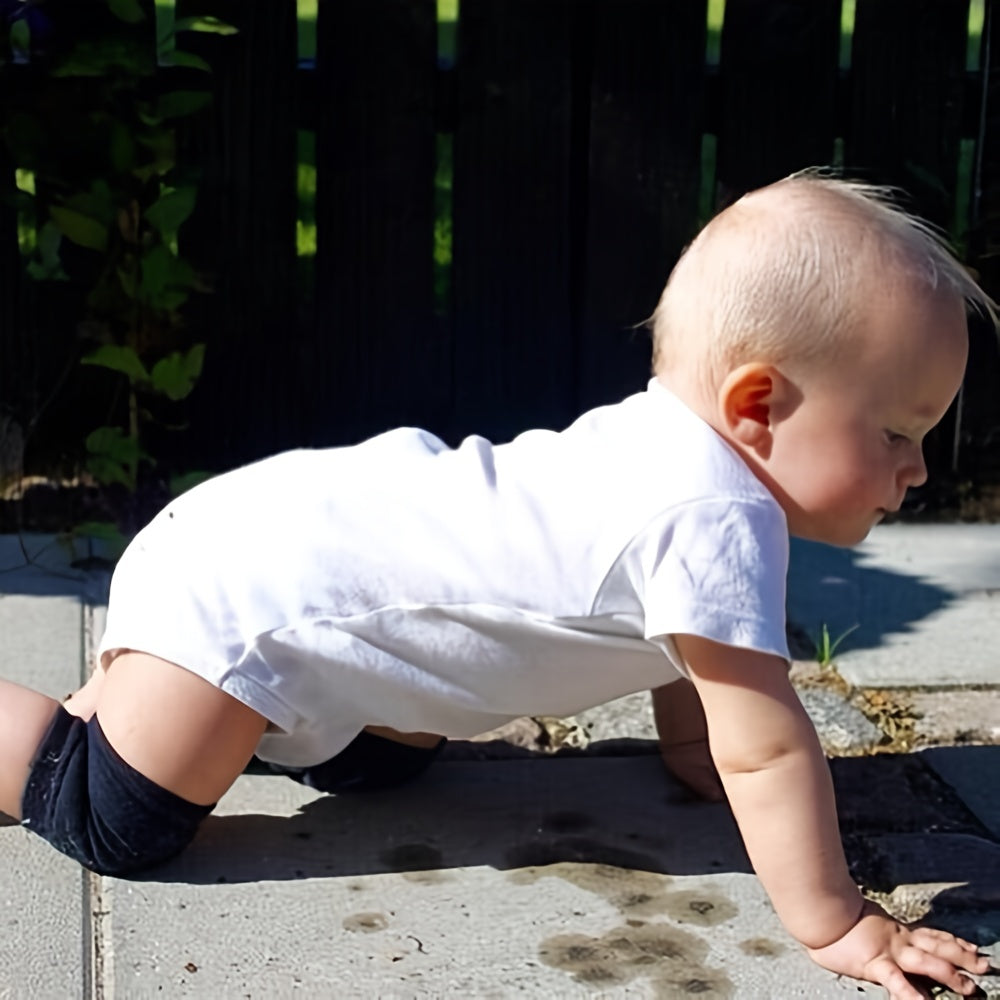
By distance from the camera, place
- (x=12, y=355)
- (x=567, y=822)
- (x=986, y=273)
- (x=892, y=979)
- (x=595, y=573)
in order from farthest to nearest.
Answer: (x=986, y=273), (x=12, y=355), (x=567, y=822), (x=595, y=573), (x=892, y=979)

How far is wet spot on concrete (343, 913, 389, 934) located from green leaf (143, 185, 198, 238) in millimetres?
1715

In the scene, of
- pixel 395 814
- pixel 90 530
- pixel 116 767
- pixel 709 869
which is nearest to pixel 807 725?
pixel 709 869

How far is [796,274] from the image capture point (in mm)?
1703

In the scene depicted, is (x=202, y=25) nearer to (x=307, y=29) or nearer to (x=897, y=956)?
(x=307, y=29)

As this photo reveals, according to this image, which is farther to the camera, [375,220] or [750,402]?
[375,220]

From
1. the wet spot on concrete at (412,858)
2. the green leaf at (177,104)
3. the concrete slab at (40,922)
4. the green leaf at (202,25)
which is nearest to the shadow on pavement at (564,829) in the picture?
the wet spot on concrete at (412,858)

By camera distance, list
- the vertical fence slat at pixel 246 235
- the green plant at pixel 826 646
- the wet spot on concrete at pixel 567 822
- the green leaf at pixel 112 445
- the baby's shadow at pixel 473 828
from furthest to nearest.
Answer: the vertical fence slat at pixel 246 235
the green leaf at pixel 112 445
the green plant at pixel 826 646
the wet spot on concrete at pixel 567 822
the baby's shadow at pixel 473 828

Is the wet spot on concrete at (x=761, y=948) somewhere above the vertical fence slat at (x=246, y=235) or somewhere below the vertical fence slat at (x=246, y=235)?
below

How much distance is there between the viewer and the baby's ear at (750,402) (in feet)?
5.68

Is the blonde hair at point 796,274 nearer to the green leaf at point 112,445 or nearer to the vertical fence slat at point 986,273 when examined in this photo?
the green leaf at point 112,445

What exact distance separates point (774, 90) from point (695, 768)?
185 cm

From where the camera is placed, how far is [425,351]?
3492 mm

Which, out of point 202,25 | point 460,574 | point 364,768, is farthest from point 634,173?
point 460,574

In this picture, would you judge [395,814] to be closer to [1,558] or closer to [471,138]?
[1,558]
